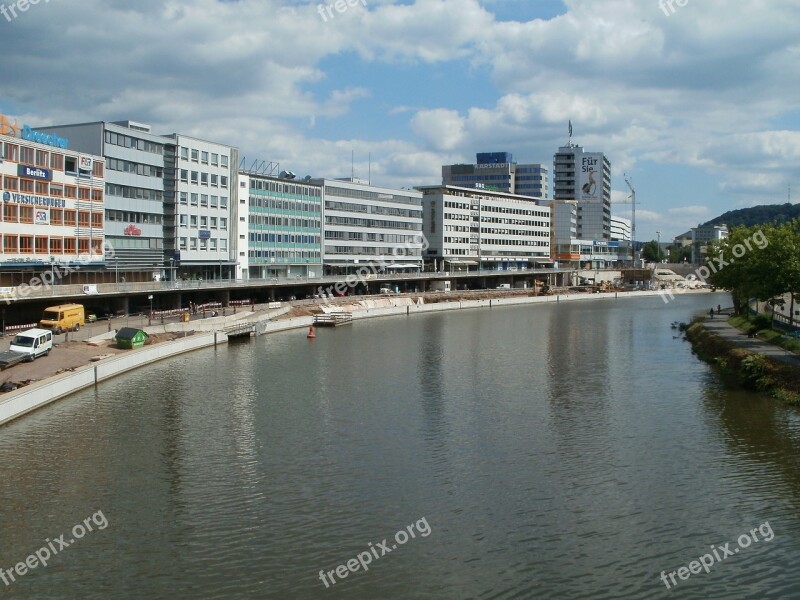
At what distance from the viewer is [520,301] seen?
141 meters

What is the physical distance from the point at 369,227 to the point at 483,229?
42.2 m

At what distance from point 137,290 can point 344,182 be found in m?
58.3

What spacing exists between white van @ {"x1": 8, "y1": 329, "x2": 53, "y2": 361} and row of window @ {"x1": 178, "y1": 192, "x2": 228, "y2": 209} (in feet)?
134

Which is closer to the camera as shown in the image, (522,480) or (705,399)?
(522,480)

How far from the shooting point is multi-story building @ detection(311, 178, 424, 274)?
123 meters

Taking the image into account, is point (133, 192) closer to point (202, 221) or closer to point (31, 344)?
point (202, 221)

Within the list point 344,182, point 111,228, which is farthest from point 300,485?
point 344,182

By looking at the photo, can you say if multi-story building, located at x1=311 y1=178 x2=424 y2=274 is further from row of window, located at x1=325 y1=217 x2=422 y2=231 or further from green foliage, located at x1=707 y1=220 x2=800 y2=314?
green foliage, located at x1=707 y1=220 x2=800 y2=314

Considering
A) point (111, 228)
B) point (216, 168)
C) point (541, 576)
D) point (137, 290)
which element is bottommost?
point (541, 576)

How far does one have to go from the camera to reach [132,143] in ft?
267

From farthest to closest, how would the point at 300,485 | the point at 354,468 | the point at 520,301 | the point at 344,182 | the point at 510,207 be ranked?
the point at 510,207 < the point at 520,301 < the point at 344,182 < the point at 354,468 < the point at 300,485

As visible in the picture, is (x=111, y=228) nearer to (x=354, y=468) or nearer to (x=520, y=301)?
(x=354, y=468)

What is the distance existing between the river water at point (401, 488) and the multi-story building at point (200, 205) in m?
39.9

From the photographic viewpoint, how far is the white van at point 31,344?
157ft
